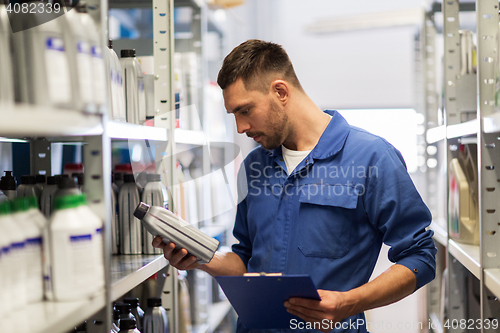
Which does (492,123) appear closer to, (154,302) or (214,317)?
(154,302)

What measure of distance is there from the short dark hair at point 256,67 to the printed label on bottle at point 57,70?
31.0 inches

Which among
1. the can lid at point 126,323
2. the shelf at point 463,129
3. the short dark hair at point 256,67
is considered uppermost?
the short dark hair at point 256,67

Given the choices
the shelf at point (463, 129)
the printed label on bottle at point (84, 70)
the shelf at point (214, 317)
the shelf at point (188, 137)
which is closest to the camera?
the printed label on bottle at point (84, 70)

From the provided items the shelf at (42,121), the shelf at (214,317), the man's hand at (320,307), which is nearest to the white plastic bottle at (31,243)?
the shelf at (42,121)

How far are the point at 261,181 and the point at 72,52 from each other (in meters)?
0.90

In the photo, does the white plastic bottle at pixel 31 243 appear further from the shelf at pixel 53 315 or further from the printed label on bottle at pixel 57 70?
the printed label on bottle at pixel 57 70

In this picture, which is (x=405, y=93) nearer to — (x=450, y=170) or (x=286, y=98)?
(x=450, y=170)

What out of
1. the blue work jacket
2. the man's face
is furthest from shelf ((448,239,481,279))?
the man's face

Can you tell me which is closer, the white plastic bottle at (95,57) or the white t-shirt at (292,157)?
the white plastic bottle at (95,57)

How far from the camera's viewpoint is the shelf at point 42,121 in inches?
25.7

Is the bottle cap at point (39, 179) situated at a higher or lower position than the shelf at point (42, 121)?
lower

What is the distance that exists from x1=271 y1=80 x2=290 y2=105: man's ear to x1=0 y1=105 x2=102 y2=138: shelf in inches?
31.9

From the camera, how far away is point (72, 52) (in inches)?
33.4

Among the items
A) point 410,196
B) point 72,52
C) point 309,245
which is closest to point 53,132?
point 72,52
